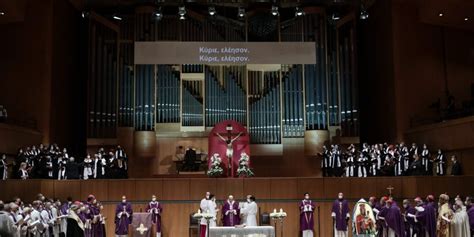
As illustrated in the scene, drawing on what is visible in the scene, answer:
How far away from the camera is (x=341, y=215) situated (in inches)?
627

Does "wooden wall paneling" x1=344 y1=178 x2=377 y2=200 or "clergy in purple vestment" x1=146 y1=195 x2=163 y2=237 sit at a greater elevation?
"wooden wall paneling" x1=344 y1=178 x2=377 y2=200

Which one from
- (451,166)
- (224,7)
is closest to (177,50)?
(224,7)

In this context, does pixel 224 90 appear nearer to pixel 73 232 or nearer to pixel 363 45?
pixel 363 45

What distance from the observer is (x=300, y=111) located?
848 inches

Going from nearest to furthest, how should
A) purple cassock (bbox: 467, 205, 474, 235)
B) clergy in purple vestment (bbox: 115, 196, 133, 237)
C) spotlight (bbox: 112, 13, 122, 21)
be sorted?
purple cassock (bbox: 467, 205, 474, 235)
clergy in purple vestment (bbox: 115, 196, 133, 237)
spotlight (bbox: 112, 13, 122, 21)

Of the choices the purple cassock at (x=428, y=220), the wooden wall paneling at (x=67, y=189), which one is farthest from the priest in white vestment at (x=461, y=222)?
the wooden wall paneling at (x=67, y=189)

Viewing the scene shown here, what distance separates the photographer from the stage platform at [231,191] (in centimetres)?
1659

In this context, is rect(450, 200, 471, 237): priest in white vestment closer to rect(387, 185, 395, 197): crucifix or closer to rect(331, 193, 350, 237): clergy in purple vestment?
rect(387, 185, 395, 197): crucifix

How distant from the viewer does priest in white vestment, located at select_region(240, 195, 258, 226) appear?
625 inches

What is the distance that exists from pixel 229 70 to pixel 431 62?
711cm

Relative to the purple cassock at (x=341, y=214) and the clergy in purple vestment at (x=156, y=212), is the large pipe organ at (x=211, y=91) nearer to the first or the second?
the clergy in purple vestment at (x=156, y=212)

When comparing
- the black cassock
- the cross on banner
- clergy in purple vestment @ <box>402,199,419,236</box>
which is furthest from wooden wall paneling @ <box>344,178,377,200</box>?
the black cassock

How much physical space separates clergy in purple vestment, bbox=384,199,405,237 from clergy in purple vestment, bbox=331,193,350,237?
1962mm

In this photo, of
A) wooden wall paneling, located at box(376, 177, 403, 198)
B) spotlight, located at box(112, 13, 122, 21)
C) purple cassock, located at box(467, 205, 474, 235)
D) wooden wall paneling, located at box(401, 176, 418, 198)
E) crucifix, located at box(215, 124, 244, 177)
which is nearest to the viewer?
purple cassock, located at box(467, 205, 474, 235)
